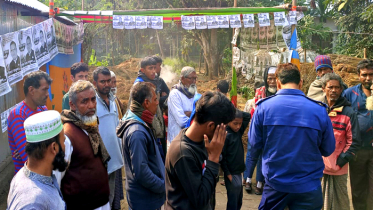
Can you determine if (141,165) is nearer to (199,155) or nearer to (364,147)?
(199,155)

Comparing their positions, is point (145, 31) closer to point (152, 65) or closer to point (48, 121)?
point (152, 65)

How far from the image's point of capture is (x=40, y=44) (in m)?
5.23

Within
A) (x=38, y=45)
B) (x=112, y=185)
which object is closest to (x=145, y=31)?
(x=38, y=45)

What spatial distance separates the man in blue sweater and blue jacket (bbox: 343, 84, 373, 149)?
1481 mm

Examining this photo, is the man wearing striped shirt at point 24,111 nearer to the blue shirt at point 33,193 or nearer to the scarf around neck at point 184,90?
the blue shirt at point 33,193

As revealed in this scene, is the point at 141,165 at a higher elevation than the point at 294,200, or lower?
higher

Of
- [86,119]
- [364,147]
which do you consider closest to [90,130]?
[86,119]

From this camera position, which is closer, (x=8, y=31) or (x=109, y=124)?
(x=109, y=124)

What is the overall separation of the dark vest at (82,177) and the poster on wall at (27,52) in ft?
7.55

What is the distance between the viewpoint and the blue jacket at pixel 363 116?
3977 millimetres

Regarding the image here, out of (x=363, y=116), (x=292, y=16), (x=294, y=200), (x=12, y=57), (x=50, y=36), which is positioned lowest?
(x=294, y=200)

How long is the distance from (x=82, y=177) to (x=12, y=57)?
2268 mm

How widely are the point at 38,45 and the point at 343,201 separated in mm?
4860

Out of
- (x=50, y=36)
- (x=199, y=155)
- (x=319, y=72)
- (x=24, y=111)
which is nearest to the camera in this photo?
(x=199, y=155)
